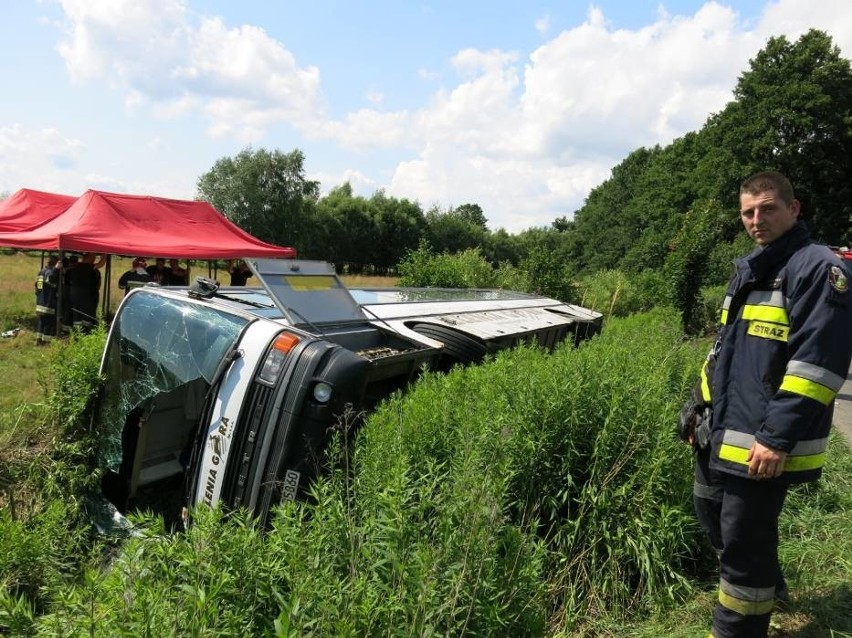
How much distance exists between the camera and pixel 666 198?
1655 inches

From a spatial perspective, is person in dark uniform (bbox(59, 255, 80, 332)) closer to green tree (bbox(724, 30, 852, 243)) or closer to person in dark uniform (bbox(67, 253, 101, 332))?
person in dark uniform (bbox(67, 253, 101, 332))

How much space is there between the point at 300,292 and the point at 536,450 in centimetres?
232

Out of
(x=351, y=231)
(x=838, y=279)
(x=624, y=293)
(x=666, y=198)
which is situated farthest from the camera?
(x=351, y=231)

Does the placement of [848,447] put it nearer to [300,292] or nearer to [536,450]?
[536,450]

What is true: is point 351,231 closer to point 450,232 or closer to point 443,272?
point 450,232

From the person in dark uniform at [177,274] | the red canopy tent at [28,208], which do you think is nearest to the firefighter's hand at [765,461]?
the person in dark uniform at [177,274]

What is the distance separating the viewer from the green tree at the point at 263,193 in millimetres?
44094

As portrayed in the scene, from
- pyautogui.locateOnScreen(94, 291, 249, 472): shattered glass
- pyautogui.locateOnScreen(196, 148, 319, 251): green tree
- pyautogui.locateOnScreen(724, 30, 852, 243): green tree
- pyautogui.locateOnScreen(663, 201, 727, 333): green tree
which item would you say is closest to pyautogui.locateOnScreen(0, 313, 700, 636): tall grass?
pyautogui.locateOnScreen(94, 291, 249, 472): shattered glass

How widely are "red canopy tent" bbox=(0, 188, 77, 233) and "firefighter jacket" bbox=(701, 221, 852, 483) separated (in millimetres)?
13504

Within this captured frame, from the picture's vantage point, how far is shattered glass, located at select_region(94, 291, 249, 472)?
3.92 meters

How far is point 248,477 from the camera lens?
137 inches

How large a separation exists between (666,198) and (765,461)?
1725 inches

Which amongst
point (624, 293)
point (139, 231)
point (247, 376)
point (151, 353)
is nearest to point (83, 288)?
point (139, 231)

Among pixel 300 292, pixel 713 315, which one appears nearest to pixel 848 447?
pixel 300 292
